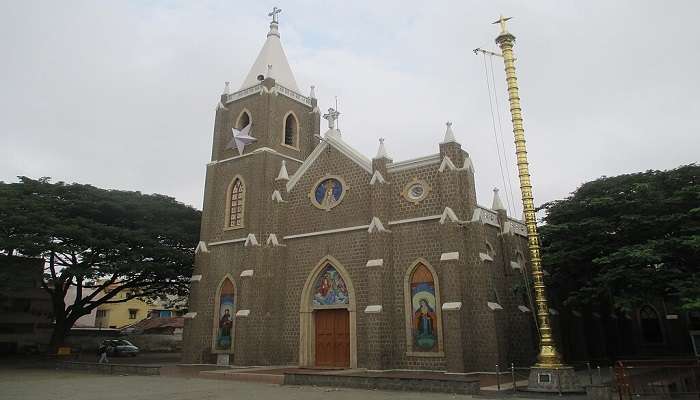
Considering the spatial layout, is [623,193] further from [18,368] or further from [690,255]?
[18,368]

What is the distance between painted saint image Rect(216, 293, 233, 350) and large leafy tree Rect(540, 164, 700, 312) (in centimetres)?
1489

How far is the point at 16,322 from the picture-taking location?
108 ft

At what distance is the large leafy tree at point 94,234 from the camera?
25984mm

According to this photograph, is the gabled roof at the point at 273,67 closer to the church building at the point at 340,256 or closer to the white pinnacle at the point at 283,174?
the church building at the point at 340,256

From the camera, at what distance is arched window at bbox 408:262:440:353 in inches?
781

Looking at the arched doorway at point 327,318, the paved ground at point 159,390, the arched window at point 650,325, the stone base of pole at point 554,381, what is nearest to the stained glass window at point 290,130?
the arched doorway at point 327,318

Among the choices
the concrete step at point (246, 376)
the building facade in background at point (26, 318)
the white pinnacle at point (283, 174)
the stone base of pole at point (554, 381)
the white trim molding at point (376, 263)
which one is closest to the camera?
the stone base of pole at point (554, 381)

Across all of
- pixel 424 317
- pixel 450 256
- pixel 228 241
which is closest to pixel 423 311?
pixel 424 317

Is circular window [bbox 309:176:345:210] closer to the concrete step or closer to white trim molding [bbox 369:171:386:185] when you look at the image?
white trim molding [bbox 369:171:386:185]

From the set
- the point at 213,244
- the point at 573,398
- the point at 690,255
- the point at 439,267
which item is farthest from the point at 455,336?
the point at 213,244

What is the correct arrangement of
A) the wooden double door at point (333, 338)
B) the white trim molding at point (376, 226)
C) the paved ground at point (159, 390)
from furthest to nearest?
the wooden double door at point (333, 338), the white trim molding at point (376, 226), the paved ground at point (159, 390)

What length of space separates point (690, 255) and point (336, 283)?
1363cm

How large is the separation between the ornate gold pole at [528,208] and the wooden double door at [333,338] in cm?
863

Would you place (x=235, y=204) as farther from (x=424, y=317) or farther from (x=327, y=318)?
(x=424, y=317)
